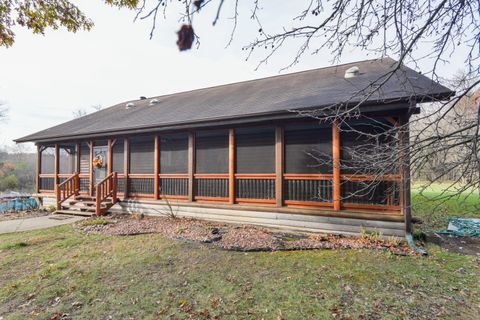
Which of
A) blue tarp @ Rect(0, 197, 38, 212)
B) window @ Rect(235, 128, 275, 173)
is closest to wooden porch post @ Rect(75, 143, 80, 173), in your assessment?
blue tarp @ Rect(0, 197, 38, 212)

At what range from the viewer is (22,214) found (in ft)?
35.2

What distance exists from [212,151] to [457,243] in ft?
22.3

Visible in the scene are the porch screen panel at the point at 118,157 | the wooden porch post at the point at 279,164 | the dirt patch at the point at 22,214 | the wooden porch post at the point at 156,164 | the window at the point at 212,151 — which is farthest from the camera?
the porch screen panel at the point at 118,157

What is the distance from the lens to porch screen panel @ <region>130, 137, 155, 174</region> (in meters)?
9.94

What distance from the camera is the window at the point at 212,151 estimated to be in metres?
8.48

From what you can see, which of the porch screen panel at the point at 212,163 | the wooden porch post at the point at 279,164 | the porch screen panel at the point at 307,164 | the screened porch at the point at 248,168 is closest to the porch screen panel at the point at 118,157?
the screened porch at the point at 248,168

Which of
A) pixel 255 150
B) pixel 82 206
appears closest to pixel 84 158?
pixel 82 206

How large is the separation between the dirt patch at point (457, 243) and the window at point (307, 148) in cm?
287

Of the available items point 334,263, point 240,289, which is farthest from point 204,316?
point 334,263

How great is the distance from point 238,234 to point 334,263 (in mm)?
2522

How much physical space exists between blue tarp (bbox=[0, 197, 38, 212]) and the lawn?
24.4 ft

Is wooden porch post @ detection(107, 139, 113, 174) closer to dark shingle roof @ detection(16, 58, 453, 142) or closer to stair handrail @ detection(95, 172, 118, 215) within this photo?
stair handrail @ detection(95, 172, 118, 215)

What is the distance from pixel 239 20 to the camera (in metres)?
2.31

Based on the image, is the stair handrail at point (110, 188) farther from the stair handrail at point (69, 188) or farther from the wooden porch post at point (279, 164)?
the wooden porch post at point (279, 164)
